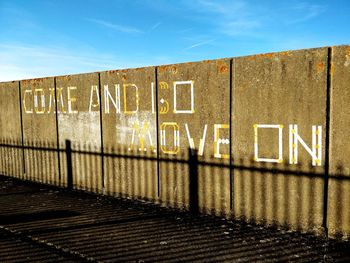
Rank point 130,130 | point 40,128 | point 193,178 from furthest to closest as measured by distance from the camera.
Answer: point 40,128, point 130,130, point 193,178

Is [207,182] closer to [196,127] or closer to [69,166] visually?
[196,127]

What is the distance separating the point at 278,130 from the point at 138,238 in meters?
2.56

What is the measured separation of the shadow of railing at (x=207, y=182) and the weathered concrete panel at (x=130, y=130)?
0.07 ft

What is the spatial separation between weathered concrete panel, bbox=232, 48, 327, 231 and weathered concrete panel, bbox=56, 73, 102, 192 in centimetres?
327

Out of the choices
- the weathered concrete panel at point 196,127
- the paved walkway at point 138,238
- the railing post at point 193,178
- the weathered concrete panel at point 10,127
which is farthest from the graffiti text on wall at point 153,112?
the paved walkway at point 138,238

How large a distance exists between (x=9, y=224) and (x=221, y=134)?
3.82 metres

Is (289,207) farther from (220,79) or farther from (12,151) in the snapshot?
(12,151)

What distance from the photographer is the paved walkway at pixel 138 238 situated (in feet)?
12.9

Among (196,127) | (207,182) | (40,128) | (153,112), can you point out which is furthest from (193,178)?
(40,128)

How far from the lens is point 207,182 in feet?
17.7

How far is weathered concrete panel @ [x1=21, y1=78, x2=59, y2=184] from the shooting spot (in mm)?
7751

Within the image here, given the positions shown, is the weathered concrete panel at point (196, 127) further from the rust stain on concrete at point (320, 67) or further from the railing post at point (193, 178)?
the rust stain on concrete at point (320, 67)

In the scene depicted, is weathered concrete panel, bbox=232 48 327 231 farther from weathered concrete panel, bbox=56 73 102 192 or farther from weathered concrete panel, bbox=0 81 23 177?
weathered concrete panel, bbox=0 81 23 177

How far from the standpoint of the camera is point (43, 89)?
25.7 ft
